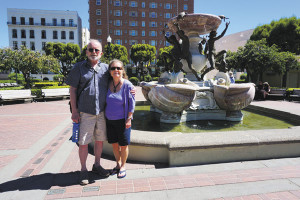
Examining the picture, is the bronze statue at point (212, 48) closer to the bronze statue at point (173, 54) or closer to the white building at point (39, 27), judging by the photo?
the bronze statue at point (173, 54)

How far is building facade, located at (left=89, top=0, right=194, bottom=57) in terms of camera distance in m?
47.3

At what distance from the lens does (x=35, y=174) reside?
3043mm

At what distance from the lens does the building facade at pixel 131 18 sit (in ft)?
155

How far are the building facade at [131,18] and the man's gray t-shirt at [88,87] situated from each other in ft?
156

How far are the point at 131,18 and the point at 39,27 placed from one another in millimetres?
23996

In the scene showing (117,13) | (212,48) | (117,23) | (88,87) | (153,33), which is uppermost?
(117,13)

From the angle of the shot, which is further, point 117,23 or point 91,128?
point 117,23

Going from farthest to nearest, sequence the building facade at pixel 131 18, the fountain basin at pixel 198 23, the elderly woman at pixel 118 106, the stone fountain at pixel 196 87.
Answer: the building facade at pixel 131 18
the fountain basin at pixel 198 23
the stone fountain at pixel 196 87
the elderly woman at pixel 118 106

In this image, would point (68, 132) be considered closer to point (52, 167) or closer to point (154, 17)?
point (52, 167)

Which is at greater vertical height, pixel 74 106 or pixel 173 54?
pixel 173 54

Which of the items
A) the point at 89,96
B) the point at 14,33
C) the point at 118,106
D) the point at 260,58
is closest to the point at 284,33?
the point at 260,58

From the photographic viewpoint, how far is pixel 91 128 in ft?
A: 8.97

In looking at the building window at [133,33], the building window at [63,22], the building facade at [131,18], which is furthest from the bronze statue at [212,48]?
the building window at [63,22]

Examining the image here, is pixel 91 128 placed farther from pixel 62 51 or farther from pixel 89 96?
pixel 62 51
